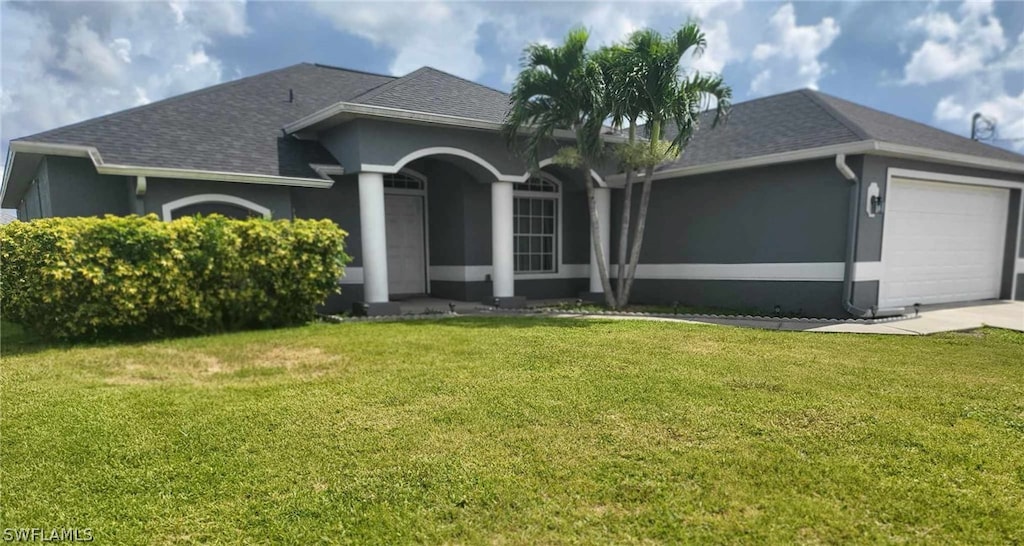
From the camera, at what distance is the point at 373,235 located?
32.8 ft

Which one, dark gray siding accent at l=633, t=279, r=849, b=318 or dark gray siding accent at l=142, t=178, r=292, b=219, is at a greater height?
dark gray siding accent at l=142, t=178, r=292, b=219

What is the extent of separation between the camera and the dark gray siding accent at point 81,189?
9086mm

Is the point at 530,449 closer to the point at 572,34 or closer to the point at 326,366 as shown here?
the point at 326,366

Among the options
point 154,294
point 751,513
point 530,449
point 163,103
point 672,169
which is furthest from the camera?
point 672,169

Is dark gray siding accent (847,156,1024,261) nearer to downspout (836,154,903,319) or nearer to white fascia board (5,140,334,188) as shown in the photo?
downspout (836,154,903,319)

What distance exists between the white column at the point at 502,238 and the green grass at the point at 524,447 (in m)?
5.05

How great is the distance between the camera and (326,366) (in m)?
5.98

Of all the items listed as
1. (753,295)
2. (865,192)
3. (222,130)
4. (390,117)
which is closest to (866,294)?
(865,192)

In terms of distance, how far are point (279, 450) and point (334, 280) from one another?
5.92 meters

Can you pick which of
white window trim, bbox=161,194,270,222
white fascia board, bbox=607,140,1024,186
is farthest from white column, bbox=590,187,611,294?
white window trim, bbox=161,194,270,222

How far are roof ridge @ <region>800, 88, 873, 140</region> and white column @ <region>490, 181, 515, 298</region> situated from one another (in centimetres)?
642

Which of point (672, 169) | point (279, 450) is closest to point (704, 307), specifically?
point (672, 169)

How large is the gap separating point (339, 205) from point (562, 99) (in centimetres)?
494

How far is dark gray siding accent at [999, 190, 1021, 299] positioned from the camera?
11.9 meters
